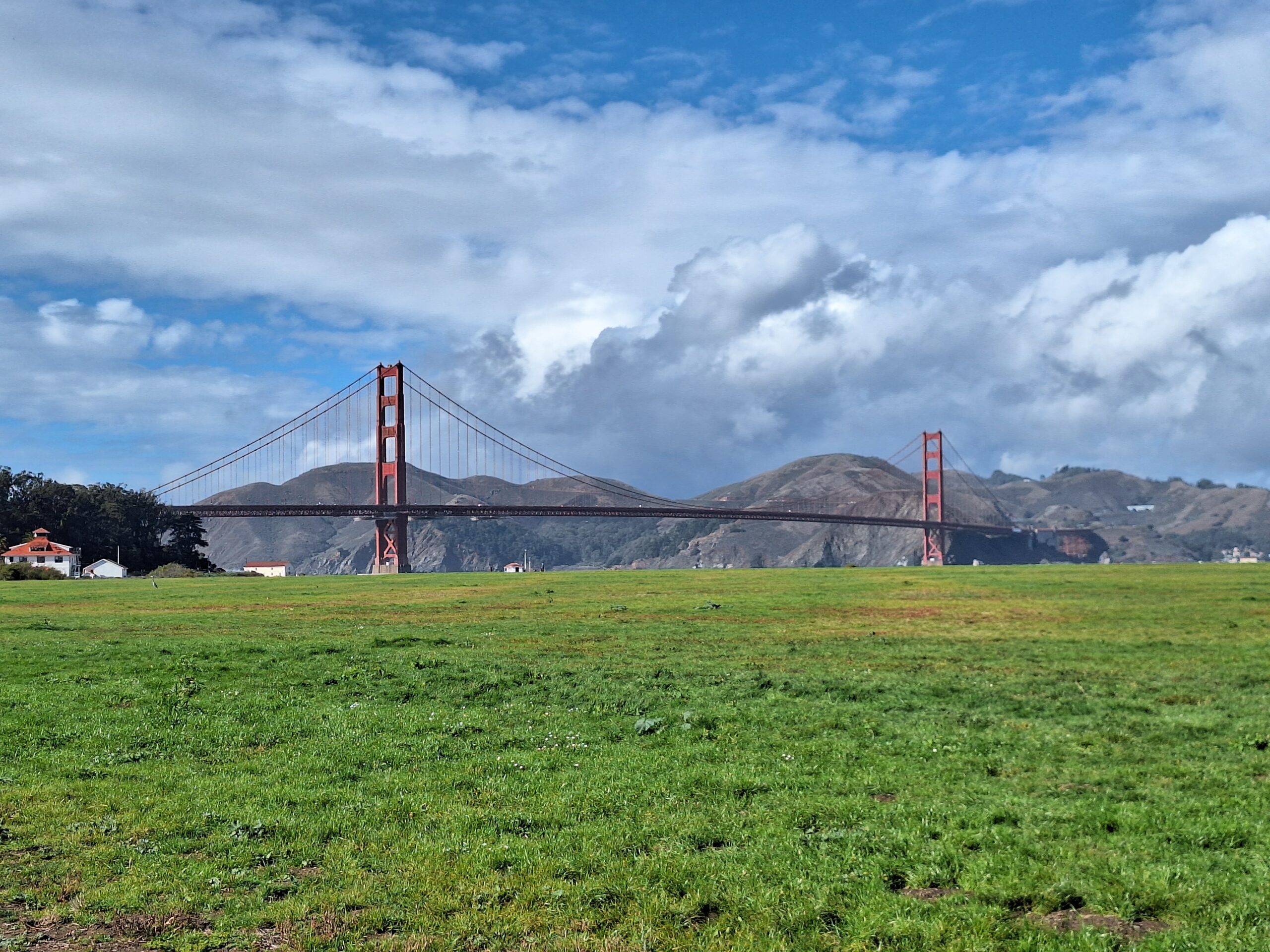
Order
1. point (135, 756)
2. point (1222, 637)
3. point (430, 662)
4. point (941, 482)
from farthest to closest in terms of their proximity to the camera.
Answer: point (941, 482) → point (1222, 637) → point (430, 662) → point (135, 756)

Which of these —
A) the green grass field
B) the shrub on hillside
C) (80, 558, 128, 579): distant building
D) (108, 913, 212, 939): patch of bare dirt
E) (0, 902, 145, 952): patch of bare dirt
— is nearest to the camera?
(0, 902, 145, 952): patch of bare dirt

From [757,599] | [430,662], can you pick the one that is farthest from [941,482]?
[430,662]

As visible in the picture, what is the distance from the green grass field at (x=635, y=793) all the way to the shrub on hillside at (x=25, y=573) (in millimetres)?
70251

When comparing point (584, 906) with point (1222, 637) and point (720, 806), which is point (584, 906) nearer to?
point (720, 806)

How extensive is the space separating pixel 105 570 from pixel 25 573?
3409 centimetres

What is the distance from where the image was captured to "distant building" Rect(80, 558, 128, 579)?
12331cm

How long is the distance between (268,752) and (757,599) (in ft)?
121

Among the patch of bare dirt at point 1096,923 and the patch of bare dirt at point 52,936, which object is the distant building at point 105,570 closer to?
the patch of bare dirt at point 52,936

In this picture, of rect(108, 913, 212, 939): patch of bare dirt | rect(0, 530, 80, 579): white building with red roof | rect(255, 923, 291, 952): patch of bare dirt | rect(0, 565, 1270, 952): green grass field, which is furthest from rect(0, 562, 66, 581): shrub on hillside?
rect(255, 923, 291, 952): patch of bare dirt

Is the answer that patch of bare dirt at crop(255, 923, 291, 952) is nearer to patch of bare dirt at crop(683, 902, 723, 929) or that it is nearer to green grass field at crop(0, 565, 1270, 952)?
green grass field at crop(0, 565, 1270, 952)

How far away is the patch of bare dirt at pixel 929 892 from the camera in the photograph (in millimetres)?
10023

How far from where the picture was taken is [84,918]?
9.73 m

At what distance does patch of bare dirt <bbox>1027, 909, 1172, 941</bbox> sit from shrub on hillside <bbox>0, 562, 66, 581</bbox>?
9605cm

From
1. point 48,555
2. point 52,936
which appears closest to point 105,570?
point 48,555
